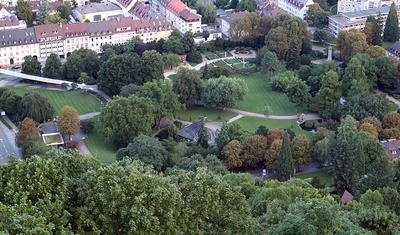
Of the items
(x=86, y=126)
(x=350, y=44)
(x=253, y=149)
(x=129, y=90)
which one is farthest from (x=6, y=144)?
(x=350, y=44)

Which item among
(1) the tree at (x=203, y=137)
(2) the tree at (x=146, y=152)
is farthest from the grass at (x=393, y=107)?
(2) the tree at (x=146, y=152)

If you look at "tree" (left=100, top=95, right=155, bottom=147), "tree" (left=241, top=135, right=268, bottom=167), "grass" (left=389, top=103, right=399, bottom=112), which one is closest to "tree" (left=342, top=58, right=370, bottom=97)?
"grass" (left=389, top=103, right=399, bottom=112)

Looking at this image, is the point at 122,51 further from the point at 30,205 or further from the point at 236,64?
the point at 30,205

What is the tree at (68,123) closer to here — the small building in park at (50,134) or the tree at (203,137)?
the small building in park at (50,134)

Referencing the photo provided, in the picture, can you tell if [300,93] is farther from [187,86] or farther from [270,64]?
[187,86]

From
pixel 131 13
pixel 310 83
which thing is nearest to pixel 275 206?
pixel 310 83

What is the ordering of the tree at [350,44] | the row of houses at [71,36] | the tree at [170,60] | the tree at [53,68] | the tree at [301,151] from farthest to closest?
the row of houses at [71,36], the tree at [170,60], the tree at [350,44], the tree at [53,68], the tree at [301,151]
